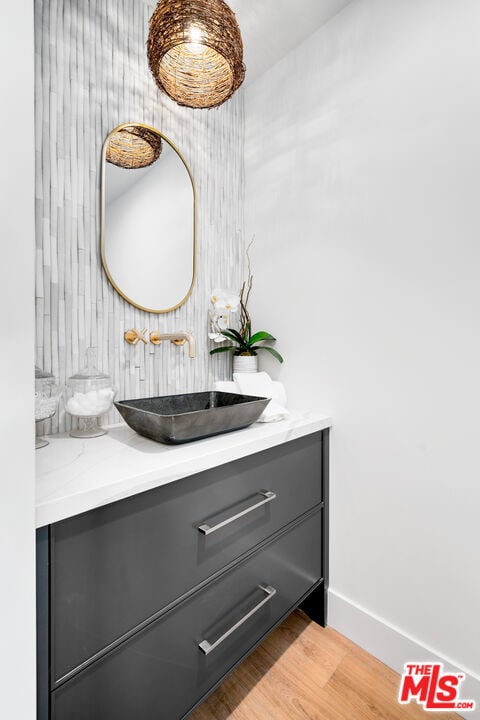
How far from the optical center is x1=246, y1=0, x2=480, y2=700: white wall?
1.16m

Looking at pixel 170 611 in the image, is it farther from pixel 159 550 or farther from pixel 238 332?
pixel 238 332

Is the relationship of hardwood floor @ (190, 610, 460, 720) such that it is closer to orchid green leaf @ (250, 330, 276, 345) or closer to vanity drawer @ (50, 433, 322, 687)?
vanity drawer @ (50, 433, 322, 687)

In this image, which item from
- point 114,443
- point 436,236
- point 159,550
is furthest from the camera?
point 436,236

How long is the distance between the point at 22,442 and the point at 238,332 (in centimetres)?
135

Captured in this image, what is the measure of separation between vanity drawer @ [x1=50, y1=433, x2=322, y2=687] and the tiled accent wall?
564mm

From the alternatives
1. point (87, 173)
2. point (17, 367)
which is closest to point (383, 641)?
point (17, 367)

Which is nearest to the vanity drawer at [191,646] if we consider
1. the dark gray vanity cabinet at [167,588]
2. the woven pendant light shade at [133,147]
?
the dark gray vanity cabinet at [167,588]

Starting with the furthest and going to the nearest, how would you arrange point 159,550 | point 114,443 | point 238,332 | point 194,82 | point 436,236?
point 238,332 → point 194,82 → point 436,236 → point 114,443 → point 159,550

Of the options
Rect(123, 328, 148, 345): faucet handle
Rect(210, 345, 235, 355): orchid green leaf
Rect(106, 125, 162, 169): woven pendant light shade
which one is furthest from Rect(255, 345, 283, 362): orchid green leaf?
Rect(106, 125, 162, 169): woven pendant light shade

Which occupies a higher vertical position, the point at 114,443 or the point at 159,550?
the point at 114,443

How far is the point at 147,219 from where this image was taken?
148 cm

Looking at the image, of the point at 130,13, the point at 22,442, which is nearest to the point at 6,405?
the point at 22,442

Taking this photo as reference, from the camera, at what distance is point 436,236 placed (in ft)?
4.00

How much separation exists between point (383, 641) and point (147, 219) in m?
1.89
